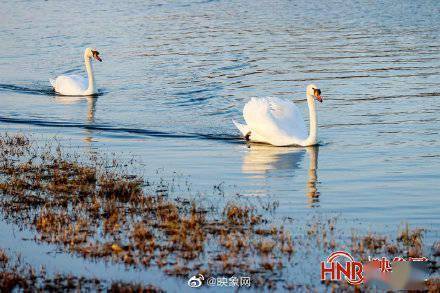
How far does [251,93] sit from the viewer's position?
75.4 feet

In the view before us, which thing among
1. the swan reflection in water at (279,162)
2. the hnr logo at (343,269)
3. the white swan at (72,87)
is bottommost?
the hnr logo at (343,269)

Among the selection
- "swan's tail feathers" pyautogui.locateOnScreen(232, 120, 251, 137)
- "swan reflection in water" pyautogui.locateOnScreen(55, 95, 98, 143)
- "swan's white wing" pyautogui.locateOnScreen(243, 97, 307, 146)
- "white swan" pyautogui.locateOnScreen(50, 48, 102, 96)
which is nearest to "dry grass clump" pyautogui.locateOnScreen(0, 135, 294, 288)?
"swan's white wing" pyautogui.locateOnScreen(243, 97, 307, 146)

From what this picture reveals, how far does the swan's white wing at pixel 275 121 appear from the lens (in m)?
17.2

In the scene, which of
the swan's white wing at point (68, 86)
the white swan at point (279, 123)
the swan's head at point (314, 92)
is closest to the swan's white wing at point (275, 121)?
the white swan at point (279, 123)

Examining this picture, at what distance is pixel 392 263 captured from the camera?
9.41m

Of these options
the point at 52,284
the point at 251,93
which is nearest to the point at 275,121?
the point at 251,93

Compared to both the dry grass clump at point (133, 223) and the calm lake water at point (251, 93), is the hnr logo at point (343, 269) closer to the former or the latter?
the dry grass clump at point (133, 223)

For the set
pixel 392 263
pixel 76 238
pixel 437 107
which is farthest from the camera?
pixel 437 107

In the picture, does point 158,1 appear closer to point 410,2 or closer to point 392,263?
point 410,2

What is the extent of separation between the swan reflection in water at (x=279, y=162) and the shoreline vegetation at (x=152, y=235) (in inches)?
79.7

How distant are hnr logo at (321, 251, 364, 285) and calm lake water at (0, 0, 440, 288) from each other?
141 centimetres

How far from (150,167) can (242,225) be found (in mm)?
3939

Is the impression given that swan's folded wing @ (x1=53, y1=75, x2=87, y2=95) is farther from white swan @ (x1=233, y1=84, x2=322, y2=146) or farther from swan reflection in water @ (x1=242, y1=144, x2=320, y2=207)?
swan reflection in water @ (x1=242, y1=144, x2=320, y2=207)

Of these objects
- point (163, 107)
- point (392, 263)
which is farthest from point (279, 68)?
point (392, 263)
